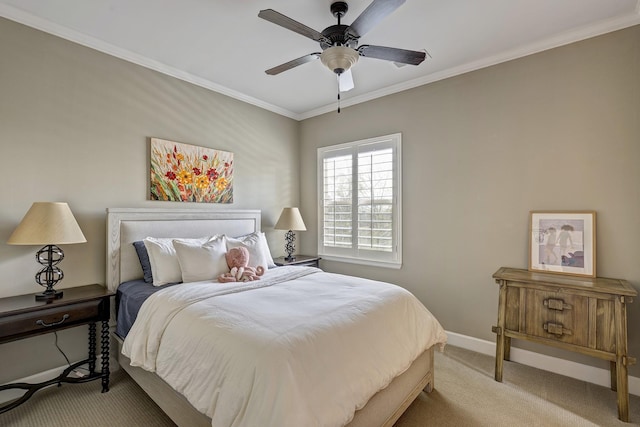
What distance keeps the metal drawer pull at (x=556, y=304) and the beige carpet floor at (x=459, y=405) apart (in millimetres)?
666

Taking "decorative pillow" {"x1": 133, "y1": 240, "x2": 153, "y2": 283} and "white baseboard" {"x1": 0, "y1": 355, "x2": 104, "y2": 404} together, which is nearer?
"white baseboard" {"x1": 0, "y1": 355, "x2": 104, "y2": 404}

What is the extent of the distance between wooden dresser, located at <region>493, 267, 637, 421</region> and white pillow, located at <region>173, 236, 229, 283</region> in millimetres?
2370

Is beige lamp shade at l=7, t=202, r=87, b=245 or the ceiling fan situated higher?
the ceiling fan

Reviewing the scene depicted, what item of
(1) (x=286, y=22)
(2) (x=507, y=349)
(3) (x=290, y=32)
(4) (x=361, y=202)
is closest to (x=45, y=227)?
(1) (x=286, y=22)

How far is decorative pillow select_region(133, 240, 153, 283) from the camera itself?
2.65 meters

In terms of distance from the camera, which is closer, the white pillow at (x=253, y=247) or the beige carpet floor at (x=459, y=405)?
the beige carpet floor at (x=459, y=405)

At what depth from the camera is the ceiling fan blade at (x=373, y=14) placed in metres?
1.66

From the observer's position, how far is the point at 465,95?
308 cm

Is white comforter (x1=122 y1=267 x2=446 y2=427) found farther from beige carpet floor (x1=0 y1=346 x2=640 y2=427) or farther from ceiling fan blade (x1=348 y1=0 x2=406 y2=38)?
ceiling fan blade (x1=348 y1=0 x2=406 y2=38)

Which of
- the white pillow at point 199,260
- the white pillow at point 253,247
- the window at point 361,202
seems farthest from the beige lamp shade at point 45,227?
the window at point 361,202

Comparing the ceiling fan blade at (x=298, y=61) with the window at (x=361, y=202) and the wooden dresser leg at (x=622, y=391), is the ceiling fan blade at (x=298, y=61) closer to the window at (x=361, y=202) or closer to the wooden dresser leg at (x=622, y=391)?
the window at (x=361, y=202)

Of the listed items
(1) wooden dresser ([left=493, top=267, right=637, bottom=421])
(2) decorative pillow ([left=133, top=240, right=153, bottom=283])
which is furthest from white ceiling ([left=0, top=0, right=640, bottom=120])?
(1) wooden dresser ([left=493, top=267, right=637, bottom=421])

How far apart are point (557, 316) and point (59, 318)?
3.60m

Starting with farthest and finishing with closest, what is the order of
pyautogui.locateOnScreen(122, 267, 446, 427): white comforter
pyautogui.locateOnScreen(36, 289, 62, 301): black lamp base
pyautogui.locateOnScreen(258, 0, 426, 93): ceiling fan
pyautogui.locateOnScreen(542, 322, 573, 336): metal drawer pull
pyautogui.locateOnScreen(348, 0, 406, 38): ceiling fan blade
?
pyautogui.locateOnScreen(542, 322, 573, 336): metal drawer pull < pyautogui.locateOnScreen(36, 289, 62, 301): black lamp base < pyautogui.locateOnScreen(258, 0, 426, 93): ceiling fan < pyautogui.locateOnScreen(348, 0, 406, 38): ceiling fan blade < pyautogui.locateOnScreen(122, 267, 446, 427): white comforter
